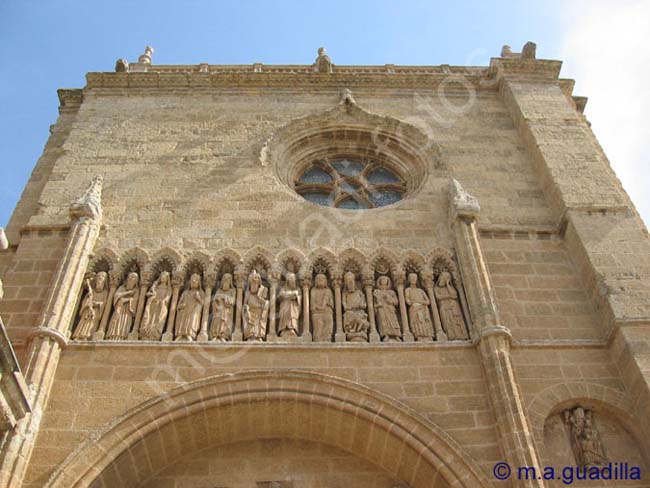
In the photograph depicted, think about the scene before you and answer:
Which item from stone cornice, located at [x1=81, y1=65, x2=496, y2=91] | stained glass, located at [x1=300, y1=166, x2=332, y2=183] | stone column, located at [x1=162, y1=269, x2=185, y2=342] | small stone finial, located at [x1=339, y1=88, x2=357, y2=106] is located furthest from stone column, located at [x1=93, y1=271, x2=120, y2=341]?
small stone finial, located at [x1=339, y1=88, x2=357, y2=106]

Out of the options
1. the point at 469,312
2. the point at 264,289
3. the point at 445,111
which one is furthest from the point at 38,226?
the point at 445,111

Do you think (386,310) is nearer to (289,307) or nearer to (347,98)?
(289,307)

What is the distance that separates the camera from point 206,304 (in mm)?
8766

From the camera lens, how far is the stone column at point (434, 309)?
8.45 m

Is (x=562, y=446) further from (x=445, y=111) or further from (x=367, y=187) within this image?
(x=445, y=111)

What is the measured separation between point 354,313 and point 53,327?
3429 mm

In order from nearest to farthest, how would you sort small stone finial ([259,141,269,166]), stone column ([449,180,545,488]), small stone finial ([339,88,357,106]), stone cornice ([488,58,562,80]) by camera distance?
stone column ([449,180,545,488]) → small stone finial ([259,141,269,166]) → small stone finial ([339,88,357,106]) → stone cornice ([488,58,562,80])

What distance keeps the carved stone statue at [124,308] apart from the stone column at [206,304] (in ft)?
2.74

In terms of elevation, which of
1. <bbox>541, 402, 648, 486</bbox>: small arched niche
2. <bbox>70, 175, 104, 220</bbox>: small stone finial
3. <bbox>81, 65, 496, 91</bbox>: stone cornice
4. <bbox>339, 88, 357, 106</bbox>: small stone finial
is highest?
<bbox>81, 65, 496, 91</bbox>: stone cornice

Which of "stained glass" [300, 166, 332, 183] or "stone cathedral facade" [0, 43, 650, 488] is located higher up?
"stained glass" [300, 166, 332, 183]

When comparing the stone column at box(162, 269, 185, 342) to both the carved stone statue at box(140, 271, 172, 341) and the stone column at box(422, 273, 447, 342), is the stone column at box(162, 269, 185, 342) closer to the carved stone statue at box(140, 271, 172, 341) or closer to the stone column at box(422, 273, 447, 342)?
the carved stone statue at box(140, 271, 172, 341)

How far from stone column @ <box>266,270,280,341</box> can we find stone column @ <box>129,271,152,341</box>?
4.97 feet

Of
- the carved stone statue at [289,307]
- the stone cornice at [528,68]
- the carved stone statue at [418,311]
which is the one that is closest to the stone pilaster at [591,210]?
the stone cornice at [528,68]

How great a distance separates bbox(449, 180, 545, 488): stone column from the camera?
7.07 m
